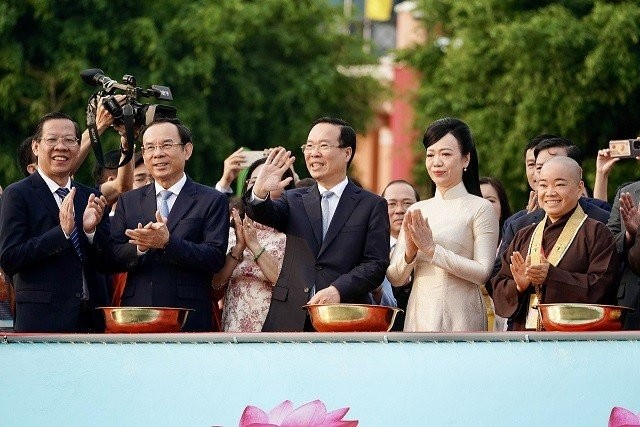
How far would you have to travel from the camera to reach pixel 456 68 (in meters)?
25.7

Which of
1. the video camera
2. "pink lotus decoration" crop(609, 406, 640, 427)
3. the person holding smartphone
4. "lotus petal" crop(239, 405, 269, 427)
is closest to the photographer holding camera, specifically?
the video camera

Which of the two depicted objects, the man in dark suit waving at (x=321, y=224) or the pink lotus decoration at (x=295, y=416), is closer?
the pink lotus decoration at (x=295, y=416)

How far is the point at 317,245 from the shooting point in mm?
8211

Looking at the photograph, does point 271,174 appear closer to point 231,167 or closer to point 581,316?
point 581,316

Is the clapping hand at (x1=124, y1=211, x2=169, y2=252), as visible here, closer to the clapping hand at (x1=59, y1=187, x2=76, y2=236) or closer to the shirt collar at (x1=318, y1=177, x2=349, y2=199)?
the clapping hand at (x1=59, y1=187, x2=76, y2=236)

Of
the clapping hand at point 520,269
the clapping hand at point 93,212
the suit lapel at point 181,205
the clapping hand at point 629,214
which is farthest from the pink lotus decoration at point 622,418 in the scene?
the clapping hand at point 93,212

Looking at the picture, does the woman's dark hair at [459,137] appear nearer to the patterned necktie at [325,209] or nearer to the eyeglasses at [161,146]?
the patterned necktie at [325,209]

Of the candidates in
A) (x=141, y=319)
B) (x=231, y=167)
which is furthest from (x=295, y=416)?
(x=231, y=167)

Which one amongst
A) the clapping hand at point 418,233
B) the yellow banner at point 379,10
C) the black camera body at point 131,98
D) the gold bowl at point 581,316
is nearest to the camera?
the gold bowl at point 581,316

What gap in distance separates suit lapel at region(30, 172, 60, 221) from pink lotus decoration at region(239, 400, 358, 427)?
5.95 ft

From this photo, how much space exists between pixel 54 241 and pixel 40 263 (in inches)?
9.2

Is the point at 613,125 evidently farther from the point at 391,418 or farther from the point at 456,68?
the point at 391,418

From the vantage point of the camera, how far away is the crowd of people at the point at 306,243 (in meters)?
7.77

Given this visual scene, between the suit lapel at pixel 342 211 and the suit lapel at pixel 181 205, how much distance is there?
2.26 ft
